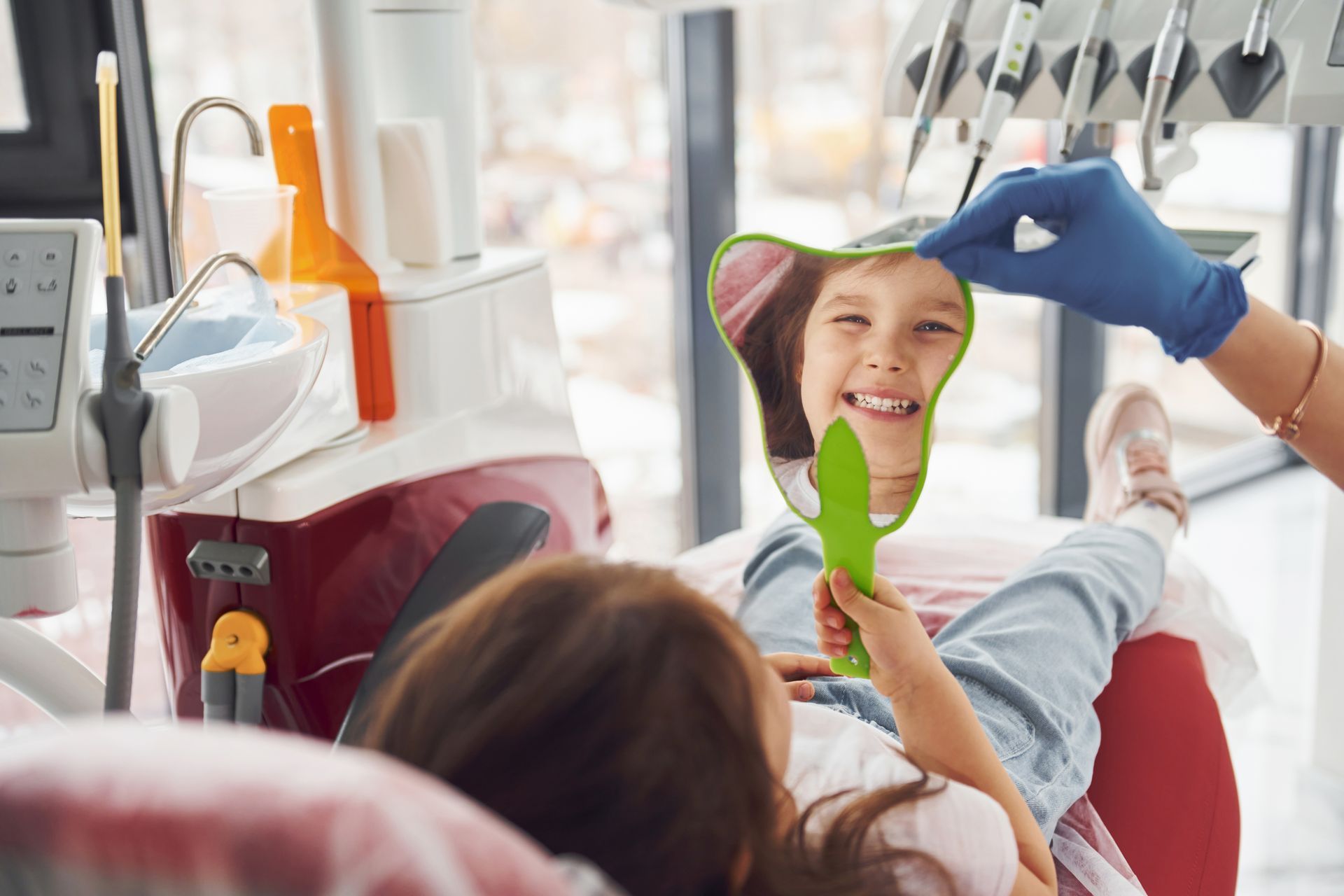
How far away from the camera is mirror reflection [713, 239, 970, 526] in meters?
0.97

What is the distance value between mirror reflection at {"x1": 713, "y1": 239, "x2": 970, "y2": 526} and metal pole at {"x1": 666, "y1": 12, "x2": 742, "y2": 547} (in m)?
1.27

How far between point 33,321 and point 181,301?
143 millimetres

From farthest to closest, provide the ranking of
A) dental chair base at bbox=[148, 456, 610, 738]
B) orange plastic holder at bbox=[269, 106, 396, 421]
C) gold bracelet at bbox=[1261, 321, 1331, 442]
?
1. orange plastic holder at bbox=[269, 106, 396, 421]
2. dental chair base at bbox=[148, 456, 610, 738]
3. gold bracelet at bbox=[1261, 321, 1331, 442]

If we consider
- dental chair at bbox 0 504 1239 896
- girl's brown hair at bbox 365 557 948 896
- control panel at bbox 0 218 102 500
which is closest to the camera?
dental chair at bbox 0 504 1239 896

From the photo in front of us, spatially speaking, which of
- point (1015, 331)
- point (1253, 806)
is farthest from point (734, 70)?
point (1253, 806)

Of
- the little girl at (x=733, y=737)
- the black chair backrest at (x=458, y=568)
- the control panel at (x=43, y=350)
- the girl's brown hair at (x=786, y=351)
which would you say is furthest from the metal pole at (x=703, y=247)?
the control panel at (x=43, y=350)

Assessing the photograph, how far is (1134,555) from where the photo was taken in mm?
1533

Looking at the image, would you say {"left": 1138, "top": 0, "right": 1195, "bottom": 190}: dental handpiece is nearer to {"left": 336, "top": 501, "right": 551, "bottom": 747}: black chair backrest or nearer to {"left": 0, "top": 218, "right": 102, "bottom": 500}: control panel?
{"left": 336, "top": 501, "right": 551, "bottom": 747}: black chair backrest

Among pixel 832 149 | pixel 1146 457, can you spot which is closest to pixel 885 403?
pixel 1146 457

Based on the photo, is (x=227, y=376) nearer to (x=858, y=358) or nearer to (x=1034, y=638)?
(x=858, y=358)

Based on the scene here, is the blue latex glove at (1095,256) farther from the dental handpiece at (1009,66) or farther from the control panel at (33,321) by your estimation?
the control panel at (33,321)

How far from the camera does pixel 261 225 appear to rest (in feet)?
4.20

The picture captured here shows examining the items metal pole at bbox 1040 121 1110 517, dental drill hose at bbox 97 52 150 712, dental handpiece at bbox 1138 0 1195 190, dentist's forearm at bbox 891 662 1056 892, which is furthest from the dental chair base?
metal pole at bbox 1040 121 1110 517

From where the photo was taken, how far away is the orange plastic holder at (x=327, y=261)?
1353mm
